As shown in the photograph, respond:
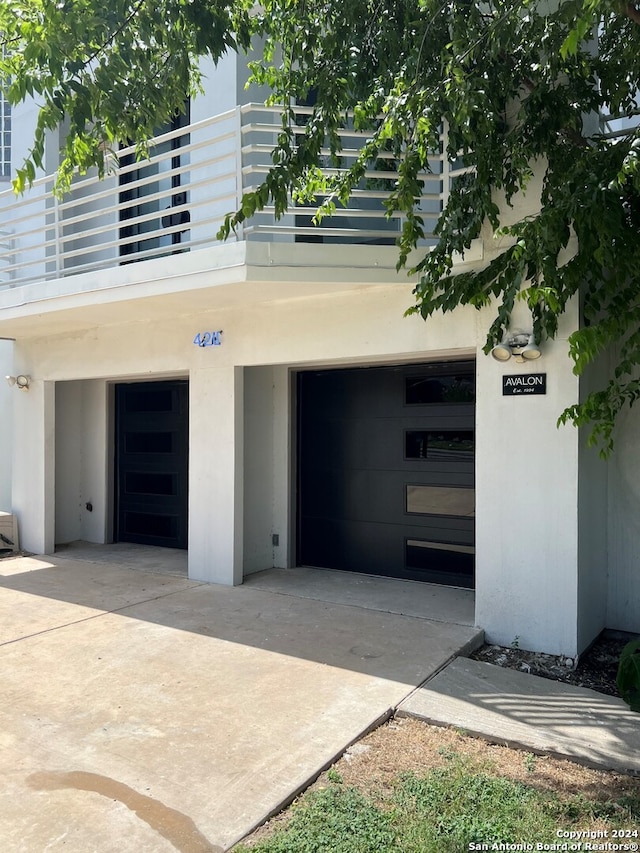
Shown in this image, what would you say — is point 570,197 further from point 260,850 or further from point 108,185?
point 108,185

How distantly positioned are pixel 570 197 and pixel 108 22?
3.01 meters

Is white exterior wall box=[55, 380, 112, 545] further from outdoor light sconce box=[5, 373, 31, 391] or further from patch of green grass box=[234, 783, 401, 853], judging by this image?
patch of green grass box=[234, 783, 401, 853]

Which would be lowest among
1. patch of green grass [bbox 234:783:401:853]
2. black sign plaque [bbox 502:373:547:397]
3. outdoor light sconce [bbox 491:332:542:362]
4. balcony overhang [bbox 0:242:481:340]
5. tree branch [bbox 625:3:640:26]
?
patch of green grass [bbox 234:783:401:853]

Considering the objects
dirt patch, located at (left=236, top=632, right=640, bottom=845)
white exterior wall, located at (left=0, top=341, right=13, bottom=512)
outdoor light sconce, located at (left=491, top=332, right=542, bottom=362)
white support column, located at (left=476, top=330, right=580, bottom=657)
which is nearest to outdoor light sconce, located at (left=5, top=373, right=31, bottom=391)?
white exterior wall, located at (left=0, top=341, right=13, bottom=512)

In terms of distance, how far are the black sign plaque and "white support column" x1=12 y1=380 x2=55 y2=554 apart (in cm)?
645

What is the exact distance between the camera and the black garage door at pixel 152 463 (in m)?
8.92

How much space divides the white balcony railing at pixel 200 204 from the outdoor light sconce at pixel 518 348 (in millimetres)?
1360

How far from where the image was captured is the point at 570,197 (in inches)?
157

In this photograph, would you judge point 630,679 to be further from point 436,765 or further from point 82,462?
point 82,462

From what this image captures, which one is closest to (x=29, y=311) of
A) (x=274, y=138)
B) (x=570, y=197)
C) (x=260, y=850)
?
(x=274, y=138)

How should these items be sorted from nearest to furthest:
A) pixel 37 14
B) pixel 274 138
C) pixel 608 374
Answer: pixel 37 14 → pixel 608 374 → pixel 274 138

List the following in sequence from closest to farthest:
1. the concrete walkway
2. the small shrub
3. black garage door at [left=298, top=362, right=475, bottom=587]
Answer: the concrete walkway, the small shrub, black garage door at [left=298, top=362, right=475, bottom=587]

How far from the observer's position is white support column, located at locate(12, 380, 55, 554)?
880 cm

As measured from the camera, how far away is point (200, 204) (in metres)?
5.85
